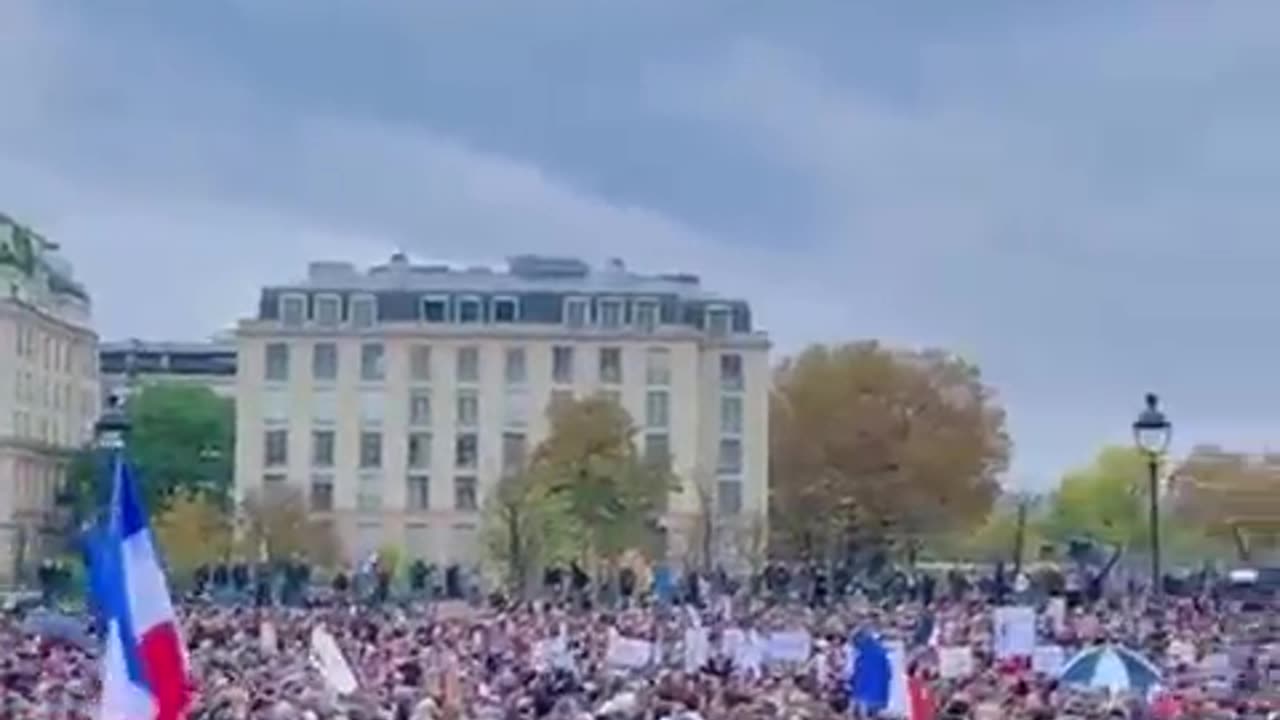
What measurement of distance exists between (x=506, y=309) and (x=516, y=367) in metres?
2.13

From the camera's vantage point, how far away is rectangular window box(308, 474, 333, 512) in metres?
128

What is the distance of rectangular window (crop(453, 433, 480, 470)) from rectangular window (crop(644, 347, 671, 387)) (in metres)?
6.82

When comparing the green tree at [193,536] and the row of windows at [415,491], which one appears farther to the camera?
the row of windows at [415,491]

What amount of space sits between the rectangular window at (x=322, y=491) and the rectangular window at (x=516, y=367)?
7467mm

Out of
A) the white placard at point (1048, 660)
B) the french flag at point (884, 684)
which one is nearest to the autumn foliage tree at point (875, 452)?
the white placard at point (1048, 660)

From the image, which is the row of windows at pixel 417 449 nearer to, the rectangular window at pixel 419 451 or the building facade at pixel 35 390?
the rectangular window at pixel 419 451

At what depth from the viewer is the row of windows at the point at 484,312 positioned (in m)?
129

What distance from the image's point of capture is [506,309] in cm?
13075

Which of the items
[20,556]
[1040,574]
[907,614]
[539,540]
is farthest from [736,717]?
[20,556]

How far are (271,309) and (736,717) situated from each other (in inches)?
4086

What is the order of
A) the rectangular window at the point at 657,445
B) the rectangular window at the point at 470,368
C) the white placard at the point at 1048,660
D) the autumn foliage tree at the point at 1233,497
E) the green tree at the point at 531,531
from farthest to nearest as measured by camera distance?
1. the rectangular window at the point at 470,368
2. the rectangular window at the point at 657,445
3. the green tree at the point at 531,531
4. the autumn foliage tree at the point at 1233,497
5. the white placard at the point at 1048,660

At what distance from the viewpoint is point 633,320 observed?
129m

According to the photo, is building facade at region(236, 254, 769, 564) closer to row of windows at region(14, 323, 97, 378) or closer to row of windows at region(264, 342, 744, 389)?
row of windows at region(264, 342, 744, 389)

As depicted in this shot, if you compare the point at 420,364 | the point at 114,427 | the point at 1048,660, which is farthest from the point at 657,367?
the point at 114,427
